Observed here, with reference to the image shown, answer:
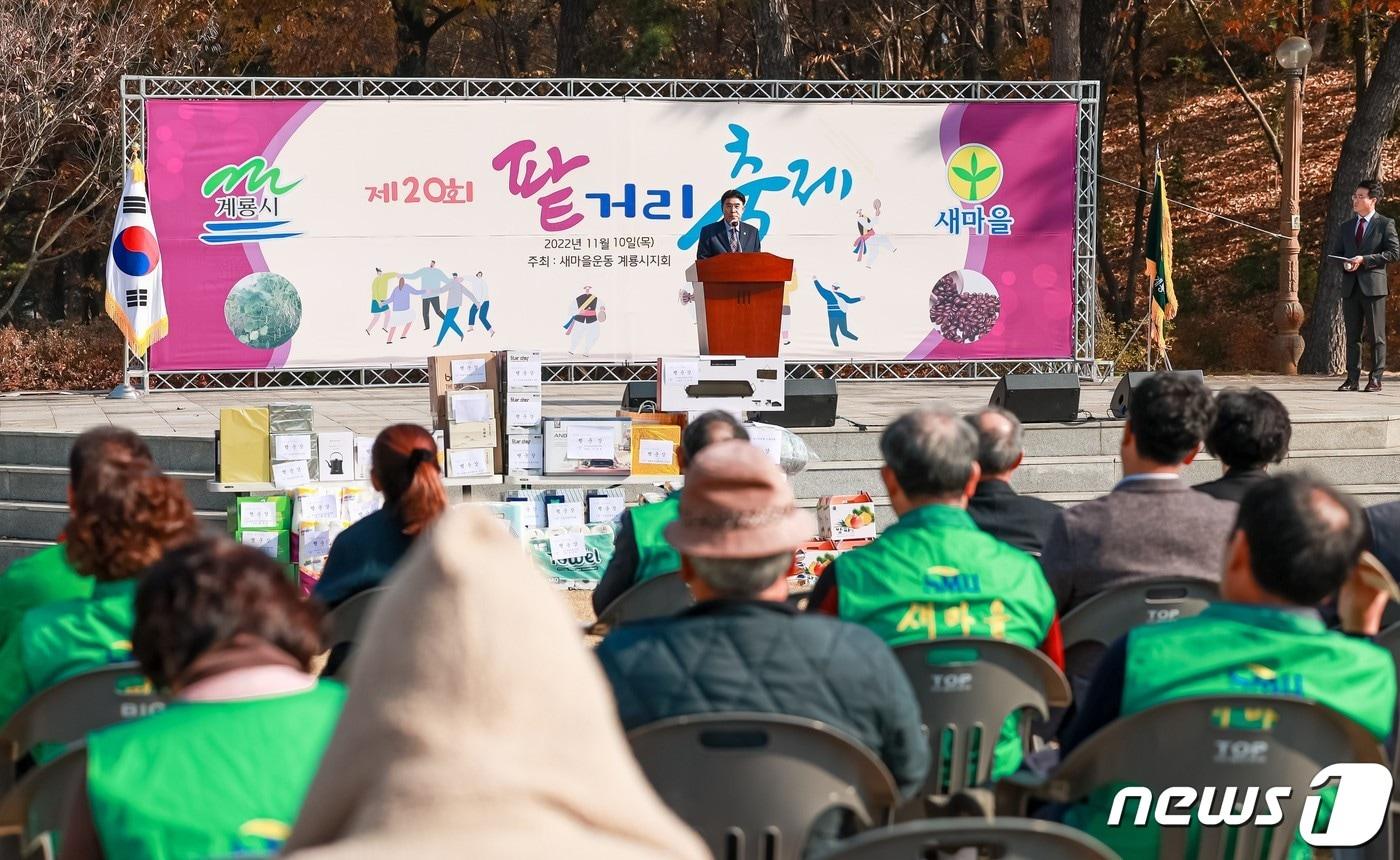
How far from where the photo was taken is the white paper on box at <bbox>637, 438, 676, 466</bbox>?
838 cm

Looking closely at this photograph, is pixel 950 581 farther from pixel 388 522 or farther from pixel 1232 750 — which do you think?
pixel 388 522

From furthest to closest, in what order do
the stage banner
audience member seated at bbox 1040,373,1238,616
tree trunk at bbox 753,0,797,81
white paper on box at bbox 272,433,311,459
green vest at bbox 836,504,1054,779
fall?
1. tree trunk at bbox 753,0,797,81
2. the stage banner
3. white paper on box at bbox 272,433,311,459
4. audience member seated at bbox 1040,373,1238,616
5. green vest at bbox 836,504,1054,779

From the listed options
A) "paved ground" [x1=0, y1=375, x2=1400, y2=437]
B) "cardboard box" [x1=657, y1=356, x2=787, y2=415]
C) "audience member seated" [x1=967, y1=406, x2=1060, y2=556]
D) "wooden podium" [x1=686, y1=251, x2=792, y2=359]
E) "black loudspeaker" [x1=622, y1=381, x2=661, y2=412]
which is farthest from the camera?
"paved ground" [x1=0, y1=375, x2=1400, y2=437]

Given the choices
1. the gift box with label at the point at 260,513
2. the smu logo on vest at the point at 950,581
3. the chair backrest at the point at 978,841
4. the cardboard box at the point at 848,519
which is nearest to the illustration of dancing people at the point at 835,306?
the cardboard box at the point at 848,519

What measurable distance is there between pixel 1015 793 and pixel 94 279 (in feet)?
72.6

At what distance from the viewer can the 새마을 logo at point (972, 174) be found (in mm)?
13953

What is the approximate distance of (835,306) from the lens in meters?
13.8

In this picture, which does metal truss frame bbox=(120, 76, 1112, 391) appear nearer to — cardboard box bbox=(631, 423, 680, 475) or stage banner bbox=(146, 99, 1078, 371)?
stage banner bbox=(146, 99, 1078, 371)

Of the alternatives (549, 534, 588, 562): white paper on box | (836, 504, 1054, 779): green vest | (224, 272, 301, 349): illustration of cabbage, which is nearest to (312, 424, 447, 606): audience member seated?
(836, 504, 1054, 779): green vest

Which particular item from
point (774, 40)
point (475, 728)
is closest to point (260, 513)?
point (475, 728)

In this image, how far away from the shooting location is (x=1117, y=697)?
2.75m

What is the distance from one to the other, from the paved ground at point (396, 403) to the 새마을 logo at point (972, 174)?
1697 mm

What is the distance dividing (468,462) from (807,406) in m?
2.64

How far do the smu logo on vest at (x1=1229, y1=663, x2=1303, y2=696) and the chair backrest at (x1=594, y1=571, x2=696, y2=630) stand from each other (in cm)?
175
